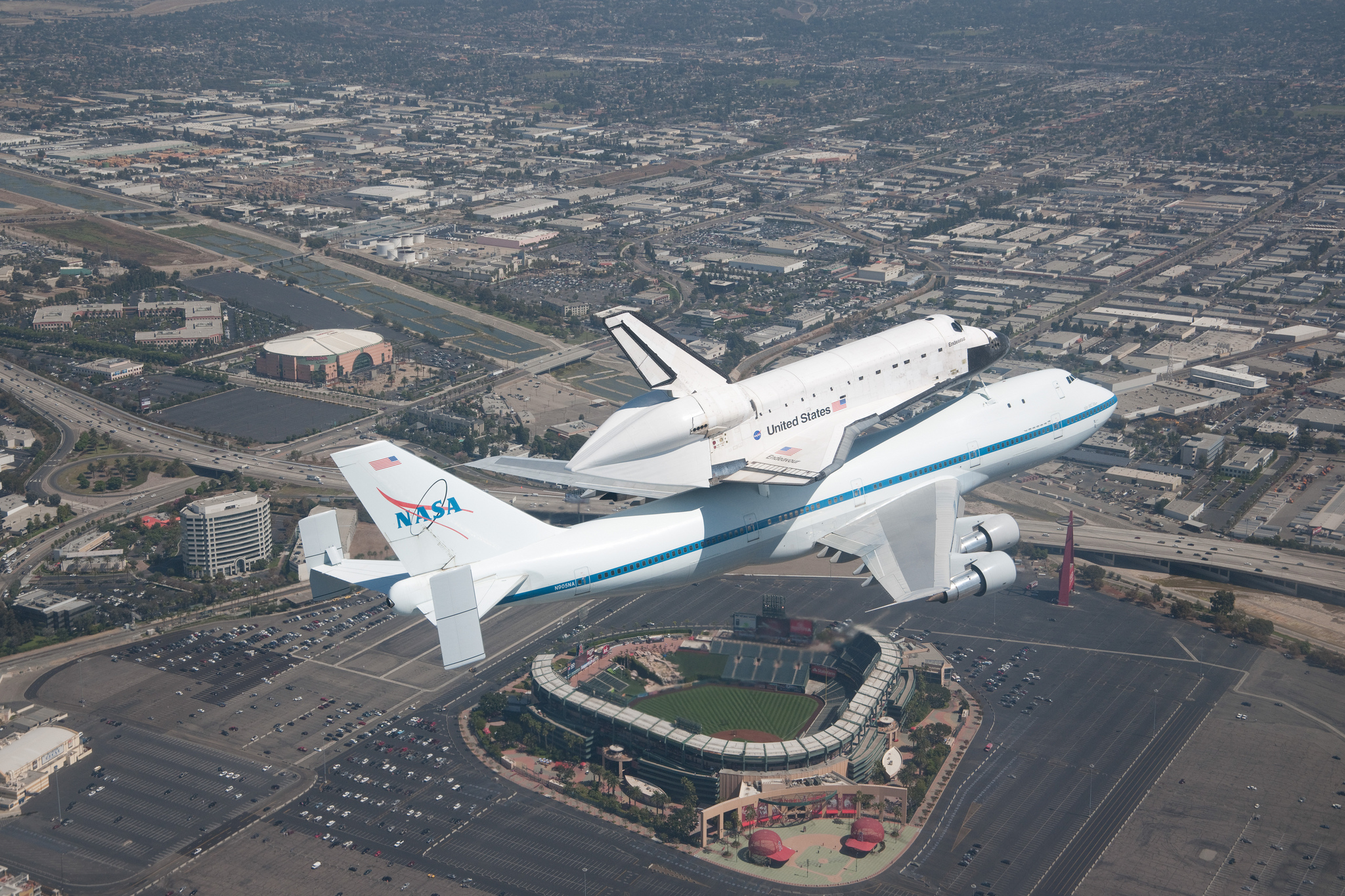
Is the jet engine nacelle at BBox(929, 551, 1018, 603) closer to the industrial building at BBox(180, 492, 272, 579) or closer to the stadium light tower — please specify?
the stadium light tower

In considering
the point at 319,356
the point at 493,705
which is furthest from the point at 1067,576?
the point at 319,356

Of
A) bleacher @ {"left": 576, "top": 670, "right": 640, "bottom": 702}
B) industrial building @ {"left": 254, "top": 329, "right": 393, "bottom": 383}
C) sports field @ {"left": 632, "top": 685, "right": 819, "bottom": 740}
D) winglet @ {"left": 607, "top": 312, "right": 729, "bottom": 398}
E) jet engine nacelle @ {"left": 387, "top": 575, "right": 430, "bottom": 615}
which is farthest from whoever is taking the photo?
industrial building @ {"left": 254, "top": 329, "right": 393, "bottom": 383}

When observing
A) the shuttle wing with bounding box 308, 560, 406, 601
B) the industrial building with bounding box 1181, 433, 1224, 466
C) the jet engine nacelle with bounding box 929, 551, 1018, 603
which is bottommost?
the industrial building with bounding box 1181, 433, 1224, 466

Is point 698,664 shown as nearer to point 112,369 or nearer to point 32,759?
point 32,759

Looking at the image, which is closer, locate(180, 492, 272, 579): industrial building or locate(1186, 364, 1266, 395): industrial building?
locate(180, 492, 272, 579): industrial building

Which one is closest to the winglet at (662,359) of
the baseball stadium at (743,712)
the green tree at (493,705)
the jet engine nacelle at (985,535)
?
the jet engine nacelle at (985,535)

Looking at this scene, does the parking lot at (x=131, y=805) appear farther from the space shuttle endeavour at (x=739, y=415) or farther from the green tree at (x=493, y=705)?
the space shuttle endeavour at (x=739, y=415)

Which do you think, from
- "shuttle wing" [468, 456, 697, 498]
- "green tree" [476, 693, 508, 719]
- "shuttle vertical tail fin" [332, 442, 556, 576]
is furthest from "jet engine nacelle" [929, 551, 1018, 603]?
"green tree" [476, 693, 508, 719]

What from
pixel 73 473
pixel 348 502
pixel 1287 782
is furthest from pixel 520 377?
pixel 1287 782

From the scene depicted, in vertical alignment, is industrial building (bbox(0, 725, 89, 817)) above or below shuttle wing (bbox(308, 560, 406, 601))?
below
